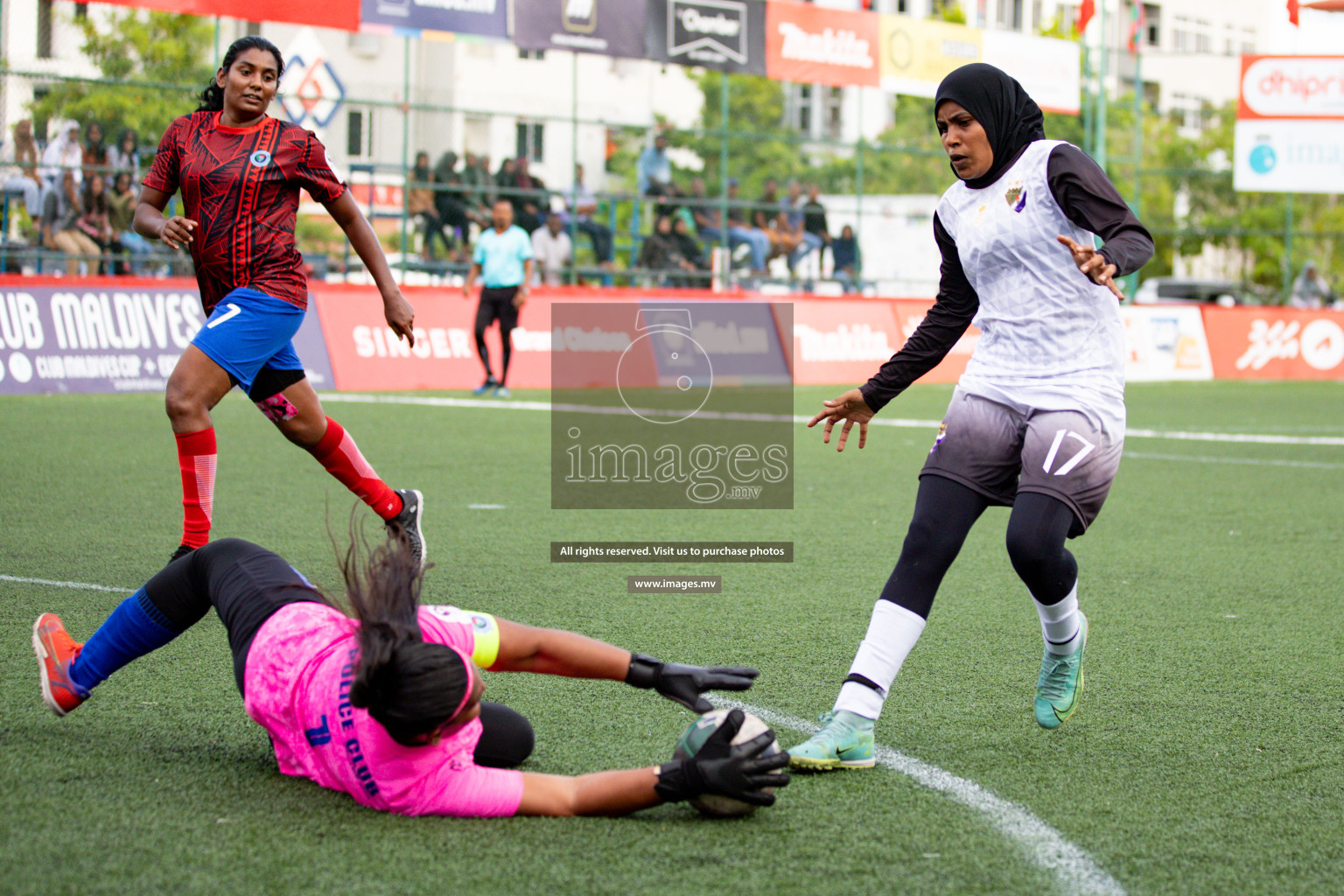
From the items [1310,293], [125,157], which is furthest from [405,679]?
[1310,293]

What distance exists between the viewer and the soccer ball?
10.1ft

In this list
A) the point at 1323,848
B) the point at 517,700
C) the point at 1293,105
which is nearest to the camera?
the point at 1323,848

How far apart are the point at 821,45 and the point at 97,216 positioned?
10789mm

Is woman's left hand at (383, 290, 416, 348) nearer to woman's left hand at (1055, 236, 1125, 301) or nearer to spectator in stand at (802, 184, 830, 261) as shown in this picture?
woman's left hand at (1055, 236, 1125, 301)

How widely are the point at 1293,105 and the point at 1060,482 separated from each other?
25269 mm

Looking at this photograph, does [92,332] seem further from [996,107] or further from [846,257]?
[996,107]

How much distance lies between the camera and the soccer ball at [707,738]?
3068 mm

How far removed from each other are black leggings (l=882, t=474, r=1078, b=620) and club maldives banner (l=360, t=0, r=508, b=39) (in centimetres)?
1465

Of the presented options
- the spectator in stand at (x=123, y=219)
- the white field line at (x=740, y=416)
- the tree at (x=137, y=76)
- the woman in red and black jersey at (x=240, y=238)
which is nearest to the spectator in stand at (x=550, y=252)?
the white field line at (x=740, y=416)

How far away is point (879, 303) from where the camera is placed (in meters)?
20.7

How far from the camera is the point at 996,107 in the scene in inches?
144

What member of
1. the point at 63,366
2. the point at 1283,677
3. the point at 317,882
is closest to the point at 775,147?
the point at 63,366

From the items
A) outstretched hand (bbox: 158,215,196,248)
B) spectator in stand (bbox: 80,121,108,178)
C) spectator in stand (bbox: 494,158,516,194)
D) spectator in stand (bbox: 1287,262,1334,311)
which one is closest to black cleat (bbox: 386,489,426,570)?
outstretched hand (bbox: 158,215,196,248)

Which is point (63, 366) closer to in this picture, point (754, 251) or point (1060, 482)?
point (754, 251)
